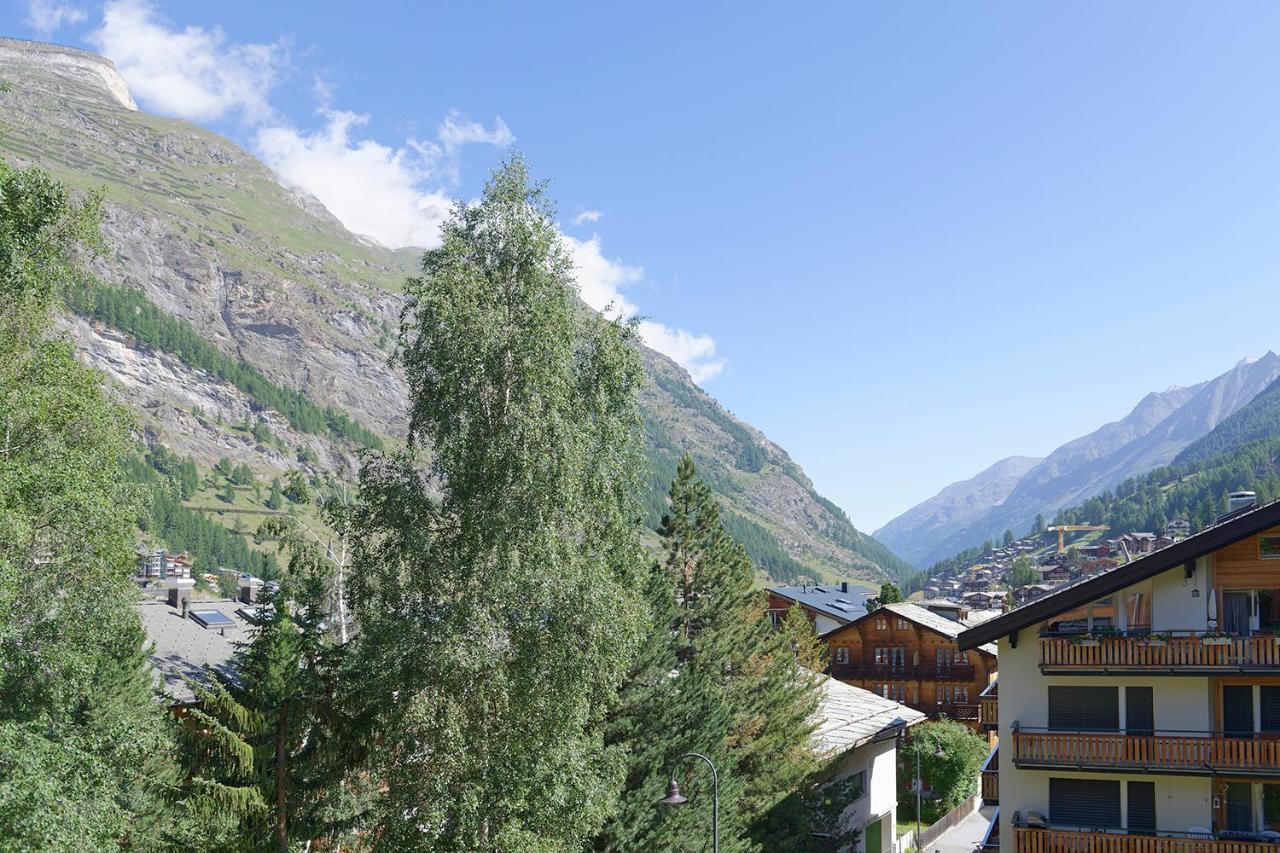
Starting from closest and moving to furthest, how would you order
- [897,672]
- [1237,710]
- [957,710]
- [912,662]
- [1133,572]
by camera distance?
[1237,710], [1133,572], [957,710], [912,662], [897,672]

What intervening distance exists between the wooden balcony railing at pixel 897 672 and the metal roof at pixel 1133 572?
48080mm

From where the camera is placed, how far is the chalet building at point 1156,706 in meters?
25.7

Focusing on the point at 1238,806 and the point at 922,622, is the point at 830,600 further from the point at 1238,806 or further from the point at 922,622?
the point at 1238,806

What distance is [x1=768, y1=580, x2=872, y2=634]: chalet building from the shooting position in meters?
88.9

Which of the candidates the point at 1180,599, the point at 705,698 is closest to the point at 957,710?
the point at 705,698

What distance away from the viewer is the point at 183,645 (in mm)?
44438

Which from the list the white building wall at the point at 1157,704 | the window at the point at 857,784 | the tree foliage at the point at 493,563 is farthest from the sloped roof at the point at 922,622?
the tree foliage at the point at 493,563

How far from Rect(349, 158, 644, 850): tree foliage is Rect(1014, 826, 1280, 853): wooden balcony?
446 inches

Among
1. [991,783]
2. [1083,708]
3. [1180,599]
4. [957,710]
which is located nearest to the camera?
[1180,599]

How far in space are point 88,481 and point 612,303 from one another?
44.9 ft

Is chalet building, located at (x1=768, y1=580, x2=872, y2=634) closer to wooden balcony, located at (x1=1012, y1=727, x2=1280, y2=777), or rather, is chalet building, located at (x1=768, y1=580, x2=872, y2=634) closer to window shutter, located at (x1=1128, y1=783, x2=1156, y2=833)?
wooden balcony, located at (x1=1012, y1=727, x2=1280, y2=777)

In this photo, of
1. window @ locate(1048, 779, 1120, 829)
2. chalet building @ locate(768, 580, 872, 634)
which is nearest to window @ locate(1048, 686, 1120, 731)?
window @ locate(1048, 779, 1120, 829)

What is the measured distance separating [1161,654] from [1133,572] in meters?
2.17

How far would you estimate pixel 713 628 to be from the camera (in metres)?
38.6
